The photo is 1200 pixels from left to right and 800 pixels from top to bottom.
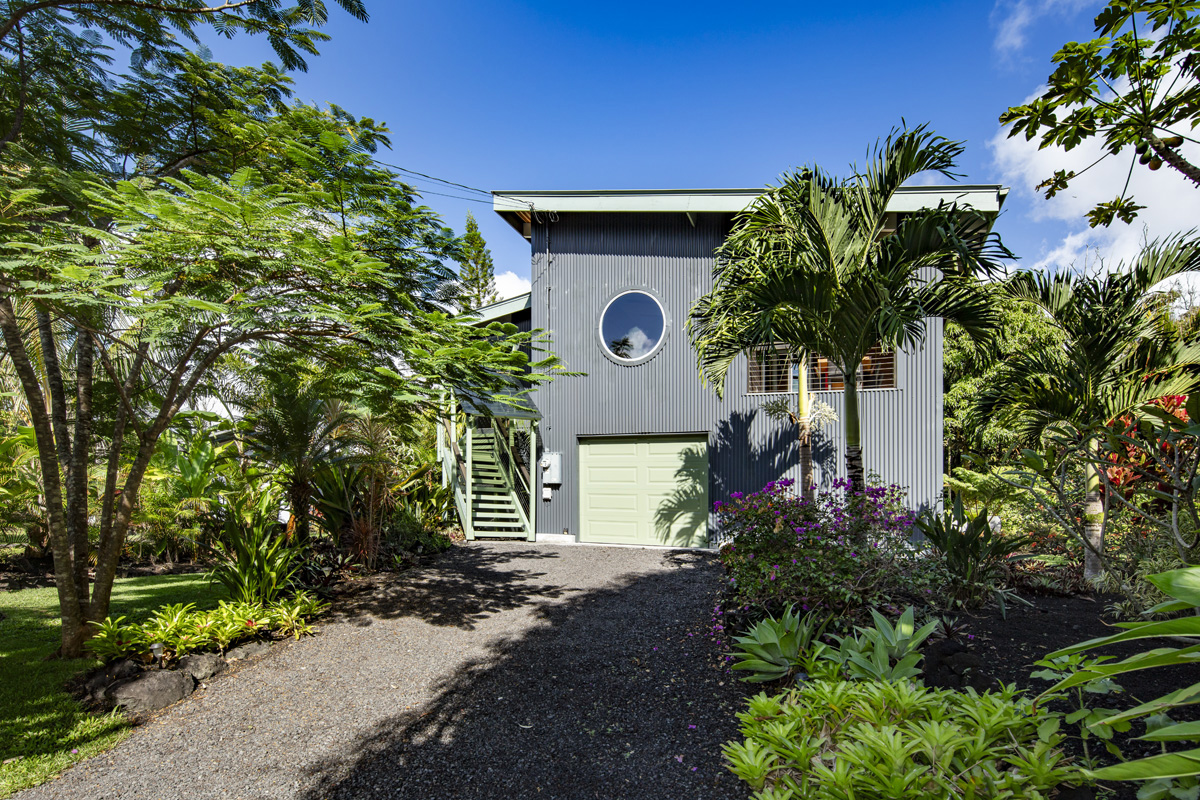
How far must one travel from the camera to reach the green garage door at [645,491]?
32.1 feet

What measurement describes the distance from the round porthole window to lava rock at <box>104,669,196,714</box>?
7440 millimetres

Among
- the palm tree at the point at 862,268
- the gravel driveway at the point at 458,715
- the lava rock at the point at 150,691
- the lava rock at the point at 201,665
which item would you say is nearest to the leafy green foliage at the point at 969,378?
the palm tree at the point at 862,268

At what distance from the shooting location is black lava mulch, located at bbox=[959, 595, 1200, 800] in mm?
2575

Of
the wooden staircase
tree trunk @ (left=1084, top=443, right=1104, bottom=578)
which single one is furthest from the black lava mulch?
the wooden staircase

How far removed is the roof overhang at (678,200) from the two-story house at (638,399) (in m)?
0.02

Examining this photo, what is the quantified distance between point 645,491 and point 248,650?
6437 mm

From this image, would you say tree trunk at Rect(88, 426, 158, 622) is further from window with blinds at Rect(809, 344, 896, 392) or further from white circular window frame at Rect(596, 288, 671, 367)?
window with blinds at Rect(809, 344, 896, 392)

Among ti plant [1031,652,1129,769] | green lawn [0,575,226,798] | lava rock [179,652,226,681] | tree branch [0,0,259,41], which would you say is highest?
tree branch [0,0,259,41]

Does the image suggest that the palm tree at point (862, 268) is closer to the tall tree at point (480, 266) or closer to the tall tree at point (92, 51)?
the tall tree at point (92, 51)

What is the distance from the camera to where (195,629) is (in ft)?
15.7

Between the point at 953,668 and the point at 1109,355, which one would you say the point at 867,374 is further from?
the point at 953,668

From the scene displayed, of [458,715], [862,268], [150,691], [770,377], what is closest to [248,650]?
[150,691]

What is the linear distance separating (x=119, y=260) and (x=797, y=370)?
28.5 ft

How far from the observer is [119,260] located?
369cm
